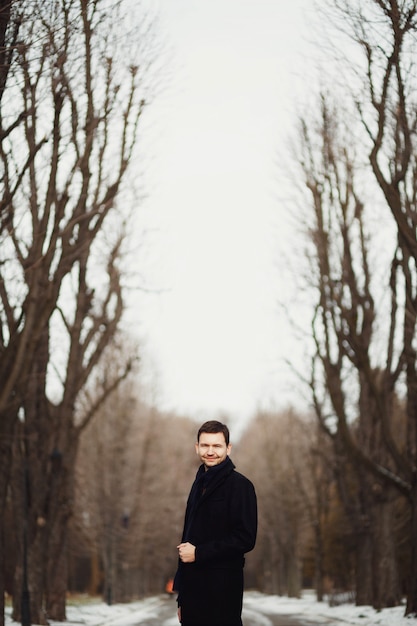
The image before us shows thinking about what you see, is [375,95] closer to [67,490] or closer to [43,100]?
[43,100]

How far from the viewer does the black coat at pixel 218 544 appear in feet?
16.2

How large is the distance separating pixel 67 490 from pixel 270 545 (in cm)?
4027

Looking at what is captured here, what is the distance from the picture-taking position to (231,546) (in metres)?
4.91

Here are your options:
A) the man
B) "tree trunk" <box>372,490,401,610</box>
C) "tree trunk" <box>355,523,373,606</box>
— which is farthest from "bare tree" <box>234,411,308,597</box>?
the man

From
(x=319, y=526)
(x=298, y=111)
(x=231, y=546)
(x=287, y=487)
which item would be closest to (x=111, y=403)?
(x=319, y=526)

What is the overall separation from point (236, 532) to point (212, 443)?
1.53ft

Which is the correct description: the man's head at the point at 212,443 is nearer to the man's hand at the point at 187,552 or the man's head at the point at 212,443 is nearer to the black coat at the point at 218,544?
the black coat at the point at 218,544

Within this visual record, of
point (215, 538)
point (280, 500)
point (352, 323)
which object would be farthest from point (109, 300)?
point (280, 500)

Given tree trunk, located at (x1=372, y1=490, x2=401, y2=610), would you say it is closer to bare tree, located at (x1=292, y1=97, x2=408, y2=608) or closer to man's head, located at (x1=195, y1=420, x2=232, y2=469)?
bare tree, located at (x1=292, y1=97, x2=408, y2=608)

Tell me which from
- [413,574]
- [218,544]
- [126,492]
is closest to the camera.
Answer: [218,544]

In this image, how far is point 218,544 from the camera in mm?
4918

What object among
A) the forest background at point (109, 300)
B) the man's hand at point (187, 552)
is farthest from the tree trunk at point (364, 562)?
the man's hand at point (187, 552)

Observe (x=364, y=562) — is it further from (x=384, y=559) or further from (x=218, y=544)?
(x=218, y=544)

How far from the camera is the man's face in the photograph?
4.94 meters
